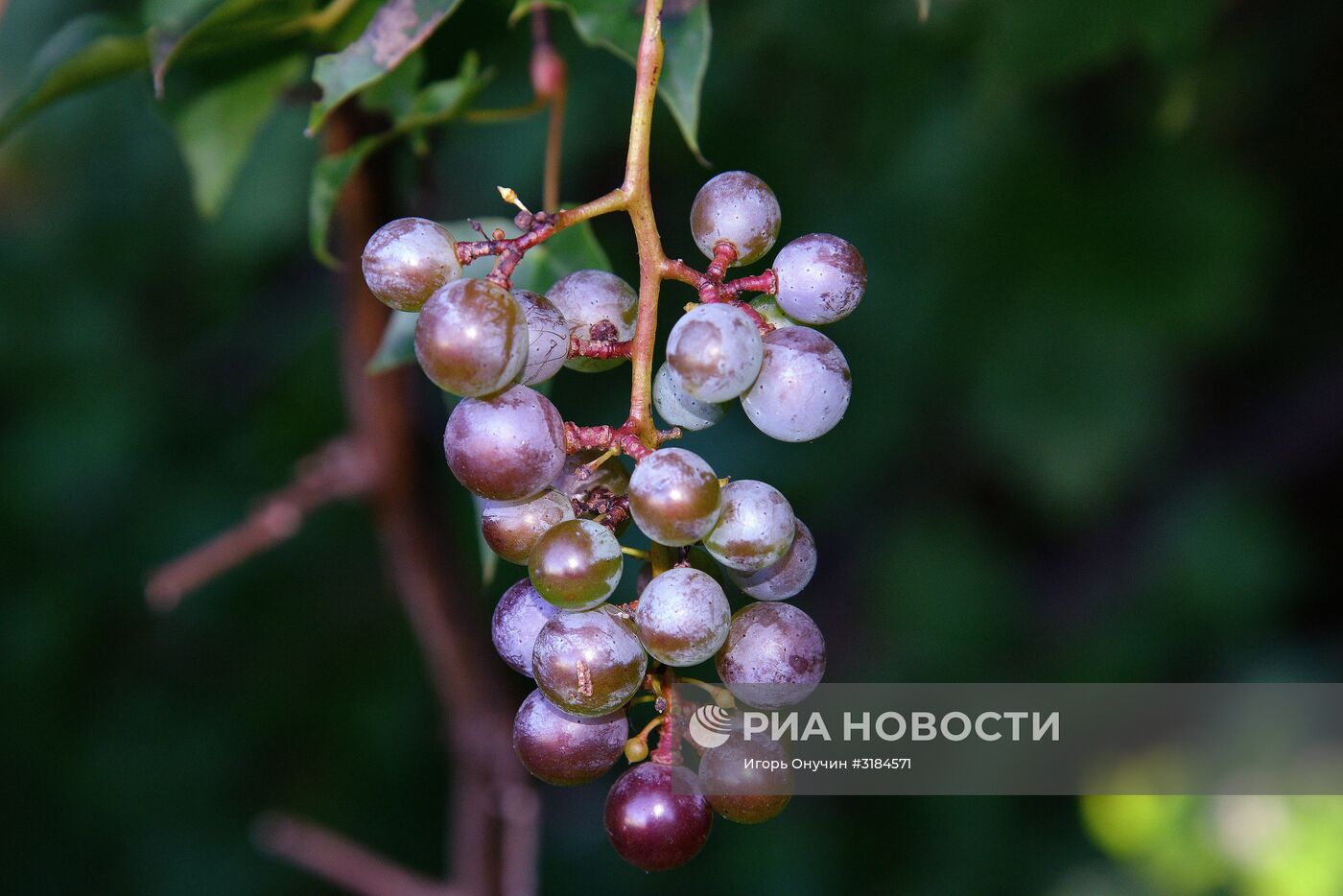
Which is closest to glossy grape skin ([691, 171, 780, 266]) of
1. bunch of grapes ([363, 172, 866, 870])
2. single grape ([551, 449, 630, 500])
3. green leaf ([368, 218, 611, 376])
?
bunch of grapes ([363, 172, 866, 870])

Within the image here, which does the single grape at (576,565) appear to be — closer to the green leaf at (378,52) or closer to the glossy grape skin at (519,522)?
the glossy grape skin at (519,522)

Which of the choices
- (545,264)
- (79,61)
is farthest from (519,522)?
(79,61)

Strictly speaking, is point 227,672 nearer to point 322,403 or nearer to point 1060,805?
point 322,403

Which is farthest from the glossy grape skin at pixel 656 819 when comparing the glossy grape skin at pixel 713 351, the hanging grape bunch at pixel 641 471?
the glossy grape skin at pixel 713 351

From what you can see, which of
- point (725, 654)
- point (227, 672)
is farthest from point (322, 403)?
point (725, 654)

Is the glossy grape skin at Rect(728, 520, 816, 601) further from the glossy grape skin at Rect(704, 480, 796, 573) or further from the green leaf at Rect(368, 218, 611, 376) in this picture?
the green leaf at Rect(368, 218, 611, 376)

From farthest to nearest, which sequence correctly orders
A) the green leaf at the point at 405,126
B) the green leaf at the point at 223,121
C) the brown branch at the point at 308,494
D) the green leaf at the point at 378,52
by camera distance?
the brown branch at the point at 308,494, the green leaf at the point at 223,121, the green leaf at the point at 405,126, the green leaf at the point at 378,52
